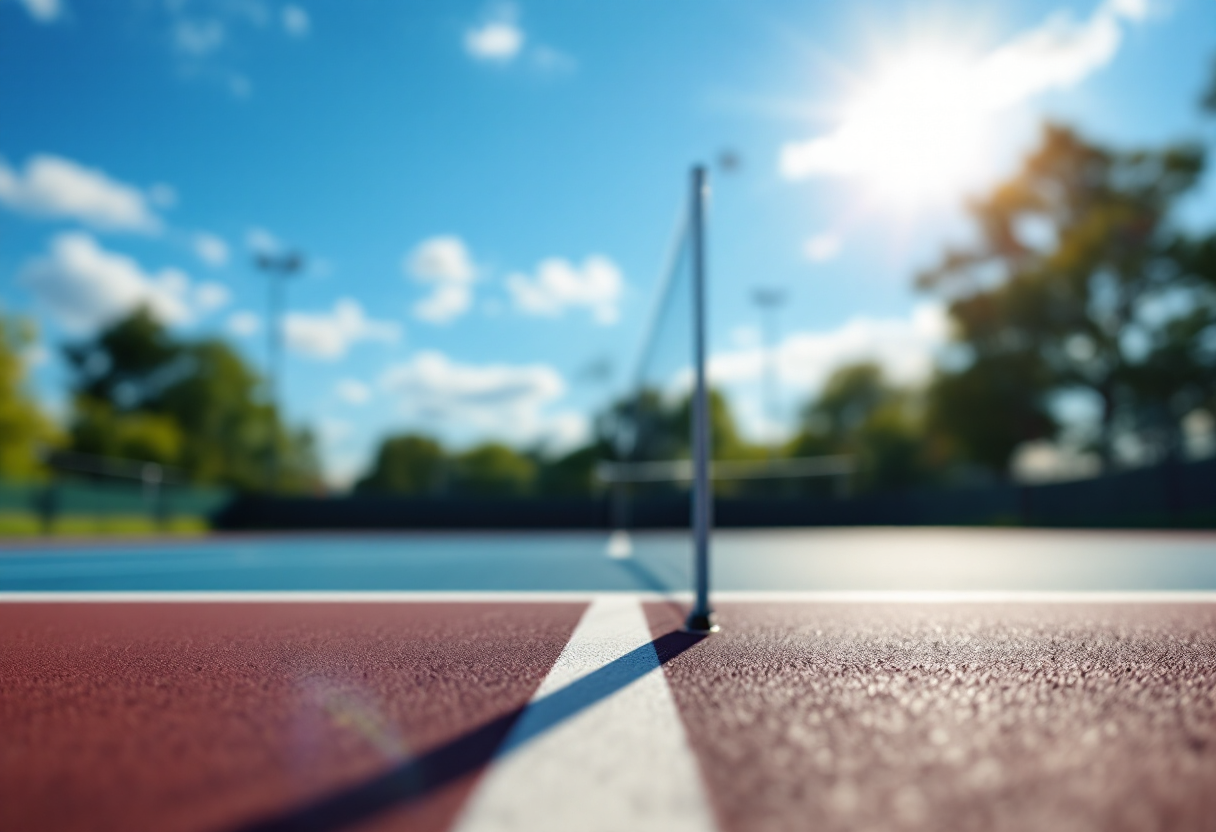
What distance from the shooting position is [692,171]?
Result: 519 cm

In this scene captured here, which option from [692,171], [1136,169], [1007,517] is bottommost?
[1007,517]

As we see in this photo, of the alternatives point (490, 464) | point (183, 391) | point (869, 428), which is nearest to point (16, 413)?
point (183, 391)

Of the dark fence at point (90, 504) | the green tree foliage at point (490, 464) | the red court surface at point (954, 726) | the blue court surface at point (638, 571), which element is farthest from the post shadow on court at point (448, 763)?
the green tree foliage at point (490, 464)

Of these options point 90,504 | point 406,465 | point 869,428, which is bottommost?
point 90,504

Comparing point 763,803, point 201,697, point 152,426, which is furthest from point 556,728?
point 152,426

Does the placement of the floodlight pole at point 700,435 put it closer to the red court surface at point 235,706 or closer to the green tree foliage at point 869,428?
the red court surface at point 235,706

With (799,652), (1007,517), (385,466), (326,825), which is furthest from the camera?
(385,466)

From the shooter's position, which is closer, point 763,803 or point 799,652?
point 763,803

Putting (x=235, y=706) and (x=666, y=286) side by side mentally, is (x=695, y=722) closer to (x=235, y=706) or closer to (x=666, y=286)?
(x=235, y=706)

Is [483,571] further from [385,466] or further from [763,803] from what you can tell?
[385,466]

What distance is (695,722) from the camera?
2.74 meters

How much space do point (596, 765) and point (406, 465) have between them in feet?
279

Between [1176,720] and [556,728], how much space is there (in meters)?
2.05

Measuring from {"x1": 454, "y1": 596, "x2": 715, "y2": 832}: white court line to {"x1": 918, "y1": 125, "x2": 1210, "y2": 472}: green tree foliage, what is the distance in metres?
29.3
